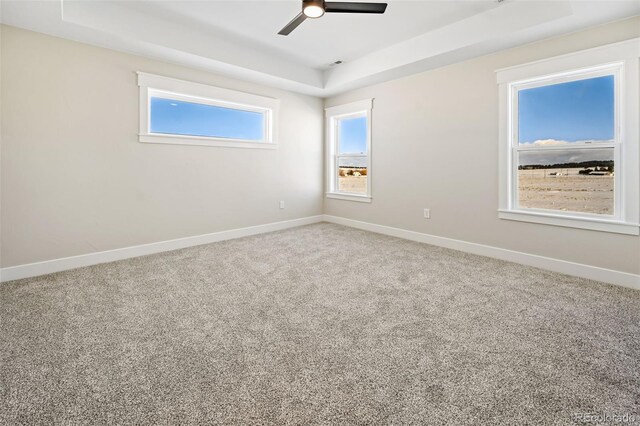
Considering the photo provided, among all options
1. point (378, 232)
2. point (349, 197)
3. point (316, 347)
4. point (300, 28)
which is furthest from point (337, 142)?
point (316, 347)

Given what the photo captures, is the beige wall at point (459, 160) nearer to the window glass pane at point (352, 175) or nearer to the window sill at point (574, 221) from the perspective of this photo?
the window sill at point (574, 221)

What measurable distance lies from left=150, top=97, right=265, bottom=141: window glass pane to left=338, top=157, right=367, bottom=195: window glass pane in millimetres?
1579

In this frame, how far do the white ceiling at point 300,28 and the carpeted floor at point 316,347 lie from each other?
2371mm

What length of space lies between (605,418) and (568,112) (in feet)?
9.48

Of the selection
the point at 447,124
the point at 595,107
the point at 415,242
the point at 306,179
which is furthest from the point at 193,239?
the point at 595,107

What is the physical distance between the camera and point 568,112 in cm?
299

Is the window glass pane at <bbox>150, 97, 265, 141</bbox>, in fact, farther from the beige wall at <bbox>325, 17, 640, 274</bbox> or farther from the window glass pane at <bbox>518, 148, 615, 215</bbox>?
the window glass pane at <bbox>518, 148, 615, 215</bbox>

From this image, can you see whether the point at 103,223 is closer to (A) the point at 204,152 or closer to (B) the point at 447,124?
(A) the point at 204,152

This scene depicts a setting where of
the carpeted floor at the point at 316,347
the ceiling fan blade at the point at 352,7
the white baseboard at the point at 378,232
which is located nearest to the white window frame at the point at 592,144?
the white baseboard at the point at 378,232

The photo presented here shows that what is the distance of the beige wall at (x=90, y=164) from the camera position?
111 inches

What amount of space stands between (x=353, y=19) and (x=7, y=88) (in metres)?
3.41

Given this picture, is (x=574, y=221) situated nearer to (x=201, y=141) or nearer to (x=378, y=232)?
(x=378, y=232)

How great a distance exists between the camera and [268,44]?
379cm

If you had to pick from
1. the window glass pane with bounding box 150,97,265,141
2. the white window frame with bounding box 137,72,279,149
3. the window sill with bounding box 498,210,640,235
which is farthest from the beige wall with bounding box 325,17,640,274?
the window glass pane with bounding box 150,97,265,141
